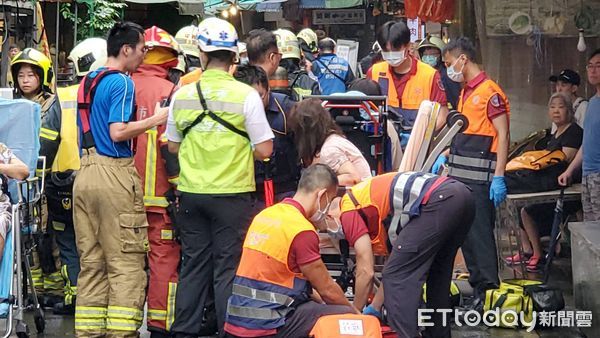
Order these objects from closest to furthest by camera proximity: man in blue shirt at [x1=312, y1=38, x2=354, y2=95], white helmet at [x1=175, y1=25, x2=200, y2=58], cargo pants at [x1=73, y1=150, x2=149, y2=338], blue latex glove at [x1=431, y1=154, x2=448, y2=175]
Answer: cargo pants at [x1=73, y1=150, x2=149, y2=338], blue latex glove at [x1=431, y1=154, x2=448, y2=175], white helmet at [x1=175, y1=25, x2=200, y2=58], man in blue shirt at [x1=312, y1=38, x2=354, y2=95]

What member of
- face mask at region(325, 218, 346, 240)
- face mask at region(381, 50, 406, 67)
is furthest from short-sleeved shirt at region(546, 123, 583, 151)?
face mask at region(325, 218, 346, 240)

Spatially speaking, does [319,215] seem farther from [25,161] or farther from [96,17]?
[96,17]

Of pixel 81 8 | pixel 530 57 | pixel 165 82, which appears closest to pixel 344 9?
pixel 81 8

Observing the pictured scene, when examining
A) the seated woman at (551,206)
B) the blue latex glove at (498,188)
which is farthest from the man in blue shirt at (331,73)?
the blue latex glove at (498,188)

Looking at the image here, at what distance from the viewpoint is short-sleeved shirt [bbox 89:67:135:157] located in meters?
6.69

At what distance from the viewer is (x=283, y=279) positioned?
5719 mm

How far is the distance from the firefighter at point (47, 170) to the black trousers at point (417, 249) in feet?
10.0

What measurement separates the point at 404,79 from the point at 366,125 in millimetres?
1361

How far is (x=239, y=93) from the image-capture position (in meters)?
6.47

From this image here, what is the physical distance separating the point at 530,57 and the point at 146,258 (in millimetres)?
7153

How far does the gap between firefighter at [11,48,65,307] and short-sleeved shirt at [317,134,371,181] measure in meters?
2.36

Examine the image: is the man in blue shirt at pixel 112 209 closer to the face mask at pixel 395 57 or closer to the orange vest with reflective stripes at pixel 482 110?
the face mask at pixel 395 57

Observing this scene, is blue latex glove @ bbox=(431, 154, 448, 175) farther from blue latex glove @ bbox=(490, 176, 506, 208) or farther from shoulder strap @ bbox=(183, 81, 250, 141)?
shoulder strap @ bbox=(183, 81, 250, 141)

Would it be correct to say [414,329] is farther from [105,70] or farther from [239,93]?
[105,70]
